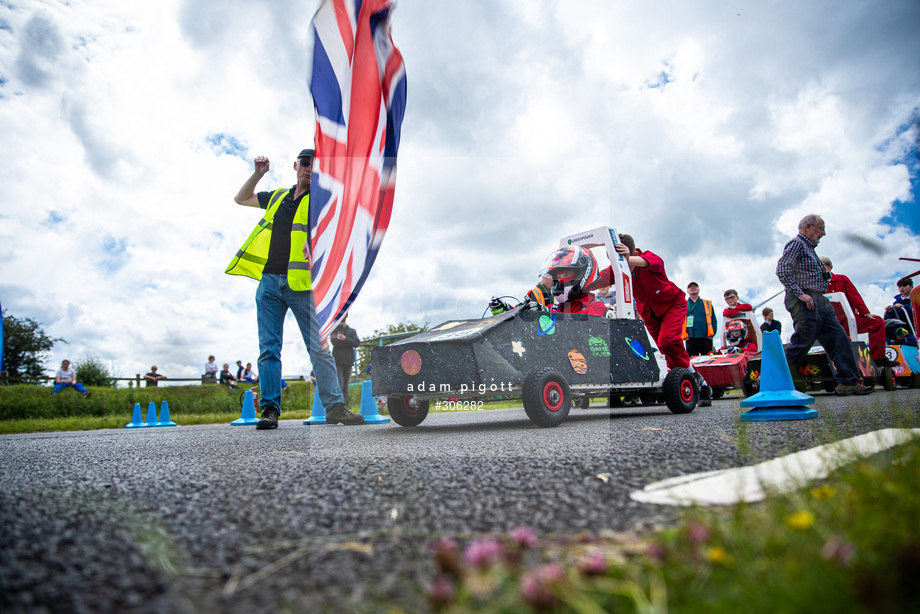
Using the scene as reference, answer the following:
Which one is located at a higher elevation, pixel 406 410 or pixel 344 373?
pixel 344 373

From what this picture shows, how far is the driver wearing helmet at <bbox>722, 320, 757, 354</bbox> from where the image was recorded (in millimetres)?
8477

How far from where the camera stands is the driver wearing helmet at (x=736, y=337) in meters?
8.48

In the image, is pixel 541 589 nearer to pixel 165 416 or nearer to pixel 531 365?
pixel 531 365

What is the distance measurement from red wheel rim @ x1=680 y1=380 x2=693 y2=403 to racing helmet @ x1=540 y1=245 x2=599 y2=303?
52.1 inches

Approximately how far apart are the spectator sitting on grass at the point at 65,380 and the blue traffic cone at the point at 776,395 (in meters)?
11.9

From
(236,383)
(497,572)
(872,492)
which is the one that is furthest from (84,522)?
(236,383)

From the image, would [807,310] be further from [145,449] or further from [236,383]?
[236,383]

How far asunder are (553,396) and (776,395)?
4.70 ft

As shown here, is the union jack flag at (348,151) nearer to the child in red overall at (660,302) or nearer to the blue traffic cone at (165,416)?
the child in red overall at (660,302)

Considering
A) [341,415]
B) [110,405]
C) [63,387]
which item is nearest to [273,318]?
[341,415]

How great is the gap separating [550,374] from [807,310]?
2.67 m

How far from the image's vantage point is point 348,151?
8.72 feet

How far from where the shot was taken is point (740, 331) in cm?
854

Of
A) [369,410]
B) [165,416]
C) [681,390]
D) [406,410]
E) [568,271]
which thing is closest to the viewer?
[406,410]
